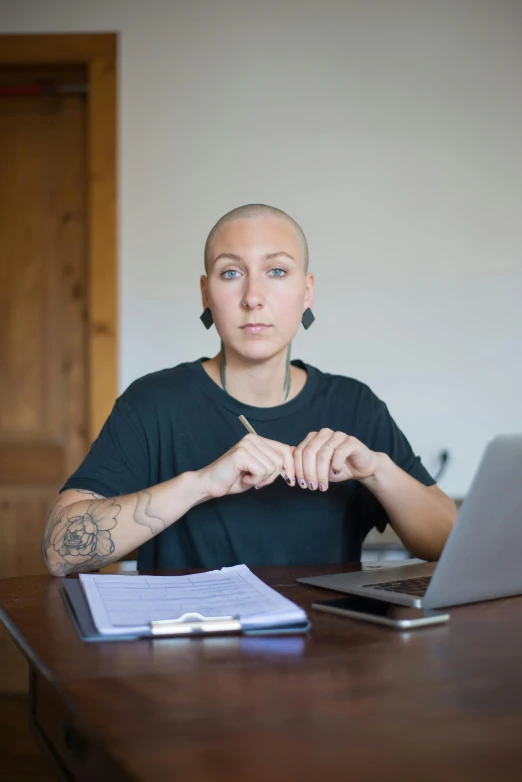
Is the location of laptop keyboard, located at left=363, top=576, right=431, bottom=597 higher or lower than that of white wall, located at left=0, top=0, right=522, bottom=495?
lower

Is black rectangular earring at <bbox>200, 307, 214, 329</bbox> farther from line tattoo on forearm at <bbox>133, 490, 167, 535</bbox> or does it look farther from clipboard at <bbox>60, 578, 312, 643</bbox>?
clipboard at <bbox>60, 578, 312, 643</bbox>

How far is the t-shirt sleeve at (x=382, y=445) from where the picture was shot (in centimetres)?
171

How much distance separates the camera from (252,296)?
5.35 ft

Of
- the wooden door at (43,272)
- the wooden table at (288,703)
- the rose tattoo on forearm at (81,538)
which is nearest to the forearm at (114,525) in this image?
the rose tattoo on forearm at (81,538)

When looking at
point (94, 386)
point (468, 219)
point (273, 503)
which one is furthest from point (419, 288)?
point (273, 503)

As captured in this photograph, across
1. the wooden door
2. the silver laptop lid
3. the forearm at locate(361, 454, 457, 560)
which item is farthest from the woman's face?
the wooden door

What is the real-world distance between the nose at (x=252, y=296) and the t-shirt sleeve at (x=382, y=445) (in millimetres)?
353

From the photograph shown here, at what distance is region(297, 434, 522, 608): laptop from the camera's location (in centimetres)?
96

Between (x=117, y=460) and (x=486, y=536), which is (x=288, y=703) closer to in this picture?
(x=486, y=536)

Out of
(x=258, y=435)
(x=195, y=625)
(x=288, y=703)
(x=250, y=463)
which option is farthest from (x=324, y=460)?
(x=288, y=703)

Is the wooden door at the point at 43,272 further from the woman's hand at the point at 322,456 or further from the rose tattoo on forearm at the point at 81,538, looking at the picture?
the woman's hand at the point at 322,456

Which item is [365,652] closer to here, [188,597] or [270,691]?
[270,691]

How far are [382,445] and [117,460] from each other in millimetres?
561

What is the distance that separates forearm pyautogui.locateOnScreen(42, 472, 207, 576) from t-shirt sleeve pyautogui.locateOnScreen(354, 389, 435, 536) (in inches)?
18.2
